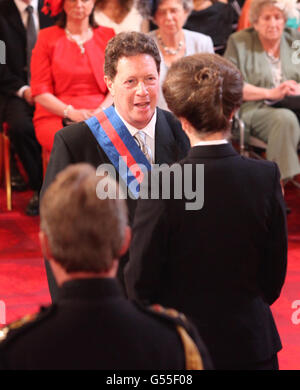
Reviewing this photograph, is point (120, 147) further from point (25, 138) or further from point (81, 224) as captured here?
point (25, 138)

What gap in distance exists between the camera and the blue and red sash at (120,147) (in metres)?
2.34

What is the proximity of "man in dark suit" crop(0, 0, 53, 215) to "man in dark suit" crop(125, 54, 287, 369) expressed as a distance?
3072mm

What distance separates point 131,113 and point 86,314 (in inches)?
48.1

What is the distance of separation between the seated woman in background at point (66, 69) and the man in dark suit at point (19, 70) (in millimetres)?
254

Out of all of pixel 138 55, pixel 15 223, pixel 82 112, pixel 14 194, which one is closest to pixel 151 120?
pixel 138 55

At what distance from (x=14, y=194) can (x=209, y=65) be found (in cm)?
368

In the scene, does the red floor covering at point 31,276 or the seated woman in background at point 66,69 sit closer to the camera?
the red floor covering at point 31,276

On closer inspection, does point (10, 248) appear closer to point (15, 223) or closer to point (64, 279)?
point (15, 223)

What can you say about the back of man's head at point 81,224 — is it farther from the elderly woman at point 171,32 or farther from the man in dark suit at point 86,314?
the elderly woman at point 171,32

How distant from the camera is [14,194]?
5.30m

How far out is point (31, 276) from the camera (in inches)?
154
